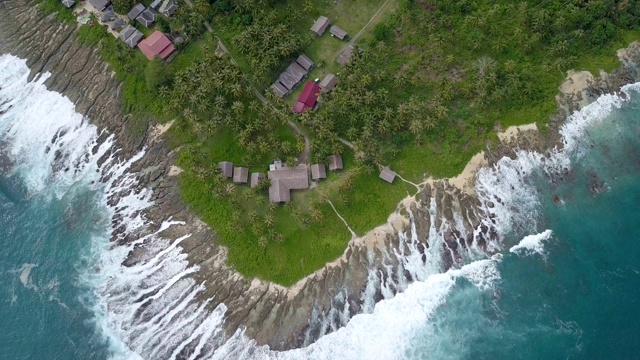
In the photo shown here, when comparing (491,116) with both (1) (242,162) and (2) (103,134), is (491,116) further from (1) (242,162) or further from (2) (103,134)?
(2) (103,134)

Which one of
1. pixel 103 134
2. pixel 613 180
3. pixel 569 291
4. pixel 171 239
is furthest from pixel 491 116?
pixel 103 134

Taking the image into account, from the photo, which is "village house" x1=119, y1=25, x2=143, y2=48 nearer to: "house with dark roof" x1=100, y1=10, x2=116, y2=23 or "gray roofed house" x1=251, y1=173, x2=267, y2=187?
"house with dark roof" x1=100, y1=10, x2=116, y2=23

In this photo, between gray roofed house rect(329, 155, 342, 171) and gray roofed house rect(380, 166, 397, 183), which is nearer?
gray roofed house rect(380, 166, 397, 183)

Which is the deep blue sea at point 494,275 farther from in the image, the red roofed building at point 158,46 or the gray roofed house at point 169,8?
the gray roofed house at point 169,8

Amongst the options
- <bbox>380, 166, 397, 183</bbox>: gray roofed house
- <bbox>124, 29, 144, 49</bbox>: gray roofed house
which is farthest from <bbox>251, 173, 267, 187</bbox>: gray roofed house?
<bbox>124, 29, 144, 49</bbox>: gray roofed house

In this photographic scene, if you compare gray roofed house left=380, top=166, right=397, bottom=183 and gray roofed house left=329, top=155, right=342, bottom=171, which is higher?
gray roofed house left=329, top=155, right=342, bottom=171
